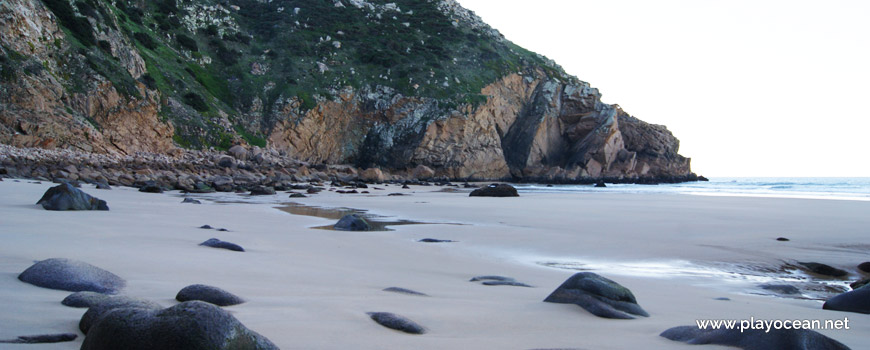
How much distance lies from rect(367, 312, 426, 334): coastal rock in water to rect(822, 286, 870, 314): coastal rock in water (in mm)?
2555

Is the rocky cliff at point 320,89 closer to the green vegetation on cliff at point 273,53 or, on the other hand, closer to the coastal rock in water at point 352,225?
the green vegetation on cliff at point 273,53

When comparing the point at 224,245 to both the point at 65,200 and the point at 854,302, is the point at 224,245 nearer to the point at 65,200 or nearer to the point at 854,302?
the point at 65,200

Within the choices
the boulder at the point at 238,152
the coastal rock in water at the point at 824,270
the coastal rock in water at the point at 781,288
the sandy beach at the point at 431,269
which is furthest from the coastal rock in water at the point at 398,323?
the boulder at the point at 238,152

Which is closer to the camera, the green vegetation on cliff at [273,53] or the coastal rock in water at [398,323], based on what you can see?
the coastal rock in water at [398,323]

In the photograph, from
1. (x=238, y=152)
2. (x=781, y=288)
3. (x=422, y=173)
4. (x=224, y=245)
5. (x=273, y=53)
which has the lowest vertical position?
(x=781, y=288)

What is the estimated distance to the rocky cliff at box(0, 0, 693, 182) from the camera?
24.8 metres

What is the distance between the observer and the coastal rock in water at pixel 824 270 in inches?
189

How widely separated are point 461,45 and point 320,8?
1447 centimetres

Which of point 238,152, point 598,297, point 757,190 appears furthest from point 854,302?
point 238,152

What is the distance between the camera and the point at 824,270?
488 cm

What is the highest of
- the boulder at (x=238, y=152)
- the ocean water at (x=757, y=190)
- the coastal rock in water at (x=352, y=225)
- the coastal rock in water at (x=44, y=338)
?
the boulder at (x=238, y=152)

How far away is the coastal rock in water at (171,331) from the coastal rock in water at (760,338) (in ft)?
5.42

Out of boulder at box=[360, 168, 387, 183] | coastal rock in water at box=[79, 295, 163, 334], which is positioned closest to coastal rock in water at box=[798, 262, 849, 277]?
coastal rock in water at box=[79, 295, 163, 334]

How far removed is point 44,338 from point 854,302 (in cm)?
382
